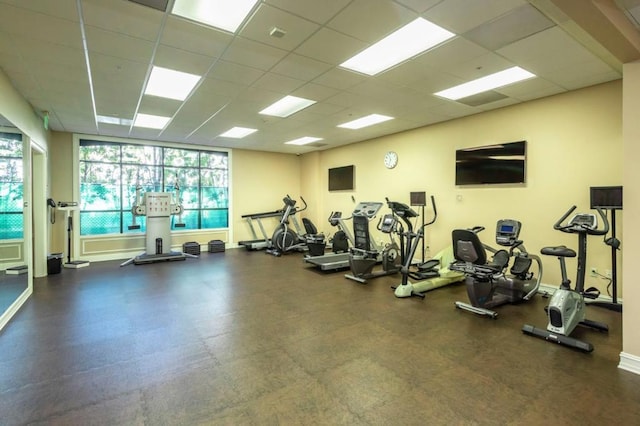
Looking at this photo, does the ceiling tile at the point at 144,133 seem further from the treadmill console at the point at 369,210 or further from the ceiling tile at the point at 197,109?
the treadmill console at the point at 369,210

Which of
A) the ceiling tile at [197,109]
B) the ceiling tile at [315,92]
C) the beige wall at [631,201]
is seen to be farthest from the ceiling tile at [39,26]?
the beige wall at [631,201]

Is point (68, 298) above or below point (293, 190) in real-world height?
below

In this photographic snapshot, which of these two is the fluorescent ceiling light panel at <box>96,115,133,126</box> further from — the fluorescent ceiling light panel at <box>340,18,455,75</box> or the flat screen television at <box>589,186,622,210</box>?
the flat screen television at <box>589,186,622,210</box>

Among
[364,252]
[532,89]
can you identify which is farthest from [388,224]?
[532,89]

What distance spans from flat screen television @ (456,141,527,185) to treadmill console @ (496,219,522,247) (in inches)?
52.6

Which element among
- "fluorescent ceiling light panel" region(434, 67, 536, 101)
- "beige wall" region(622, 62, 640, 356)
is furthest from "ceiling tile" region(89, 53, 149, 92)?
"beige wall" region(622, 62, 640, 356)

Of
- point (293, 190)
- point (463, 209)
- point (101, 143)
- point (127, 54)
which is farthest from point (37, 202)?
point (463, 209)

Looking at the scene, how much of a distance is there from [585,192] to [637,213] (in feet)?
7.43

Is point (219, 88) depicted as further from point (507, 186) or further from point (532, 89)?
point (507, 186)

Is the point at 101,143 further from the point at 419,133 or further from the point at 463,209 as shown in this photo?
the point at 463,209

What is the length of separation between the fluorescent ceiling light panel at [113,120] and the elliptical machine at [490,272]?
255 inches

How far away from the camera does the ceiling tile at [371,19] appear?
2.61 metres

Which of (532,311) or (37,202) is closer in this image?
(532,311)

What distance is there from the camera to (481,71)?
12.9 feet
